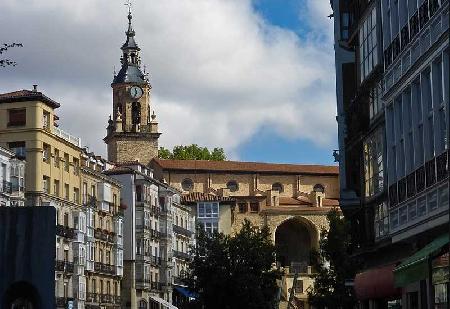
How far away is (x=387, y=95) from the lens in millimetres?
31406

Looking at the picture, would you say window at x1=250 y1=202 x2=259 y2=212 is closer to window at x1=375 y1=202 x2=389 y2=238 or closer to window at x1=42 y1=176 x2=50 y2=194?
window at x1=42 y1=176 x2=50 y2=194

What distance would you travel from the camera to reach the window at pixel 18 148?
81375 millimetres

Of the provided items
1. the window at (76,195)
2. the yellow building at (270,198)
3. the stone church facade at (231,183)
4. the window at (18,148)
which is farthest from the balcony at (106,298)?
the stone church facade at (231,183)

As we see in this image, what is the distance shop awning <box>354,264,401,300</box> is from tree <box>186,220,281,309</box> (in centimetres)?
2797

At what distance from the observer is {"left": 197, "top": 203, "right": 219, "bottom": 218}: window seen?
14138 cm

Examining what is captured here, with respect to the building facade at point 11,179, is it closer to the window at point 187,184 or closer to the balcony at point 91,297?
the balcony at point 91,297

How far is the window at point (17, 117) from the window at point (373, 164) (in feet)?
156

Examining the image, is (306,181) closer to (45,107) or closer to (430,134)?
(45,107)

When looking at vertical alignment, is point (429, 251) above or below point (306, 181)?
below

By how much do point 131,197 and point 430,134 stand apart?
8021 centimetres

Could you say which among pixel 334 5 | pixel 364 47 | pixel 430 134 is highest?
pixel 334 5

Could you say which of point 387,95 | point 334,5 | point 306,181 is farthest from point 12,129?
point 306,181

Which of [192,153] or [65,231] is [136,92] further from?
[65,231]

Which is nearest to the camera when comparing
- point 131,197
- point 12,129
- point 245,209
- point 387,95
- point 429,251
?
point 429,251
